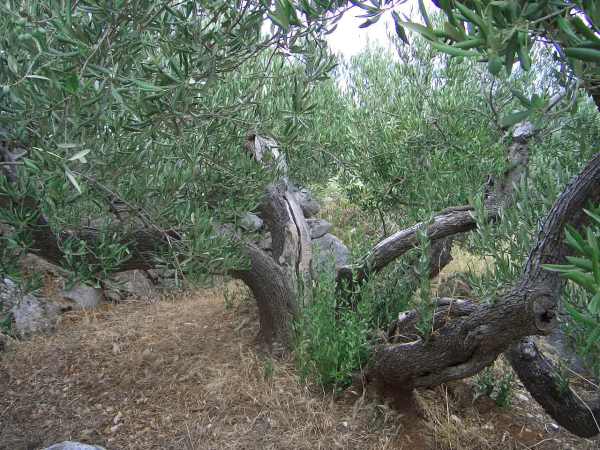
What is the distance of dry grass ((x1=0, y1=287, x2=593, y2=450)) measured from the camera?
4.48 metres

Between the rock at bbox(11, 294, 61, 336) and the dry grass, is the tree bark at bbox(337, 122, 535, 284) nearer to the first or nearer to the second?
the dry grass

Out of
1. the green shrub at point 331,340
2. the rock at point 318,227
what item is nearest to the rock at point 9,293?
the green shrub at point 331,340

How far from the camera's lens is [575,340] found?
12.1ft

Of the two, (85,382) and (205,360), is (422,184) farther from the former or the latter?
(85,382)

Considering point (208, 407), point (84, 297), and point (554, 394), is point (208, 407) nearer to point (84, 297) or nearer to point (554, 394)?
point (554, 394)

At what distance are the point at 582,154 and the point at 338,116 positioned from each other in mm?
2505

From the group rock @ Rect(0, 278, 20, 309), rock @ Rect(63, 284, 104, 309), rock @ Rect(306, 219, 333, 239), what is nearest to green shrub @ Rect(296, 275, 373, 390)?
rock @ Rect(0, 278, 20, 309)

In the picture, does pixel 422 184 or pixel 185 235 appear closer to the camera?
pixel 185 235

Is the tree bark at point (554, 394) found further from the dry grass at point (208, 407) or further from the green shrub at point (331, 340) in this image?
the green shrub at point (331, 340)

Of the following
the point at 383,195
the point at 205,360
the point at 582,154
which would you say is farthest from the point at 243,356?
the point at 582,154

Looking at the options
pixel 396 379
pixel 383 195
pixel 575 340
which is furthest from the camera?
pixel 383 195

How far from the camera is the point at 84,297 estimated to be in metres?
7.95

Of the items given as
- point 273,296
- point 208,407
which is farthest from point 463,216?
point 208,407

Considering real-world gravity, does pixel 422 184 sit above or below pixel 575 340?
above
